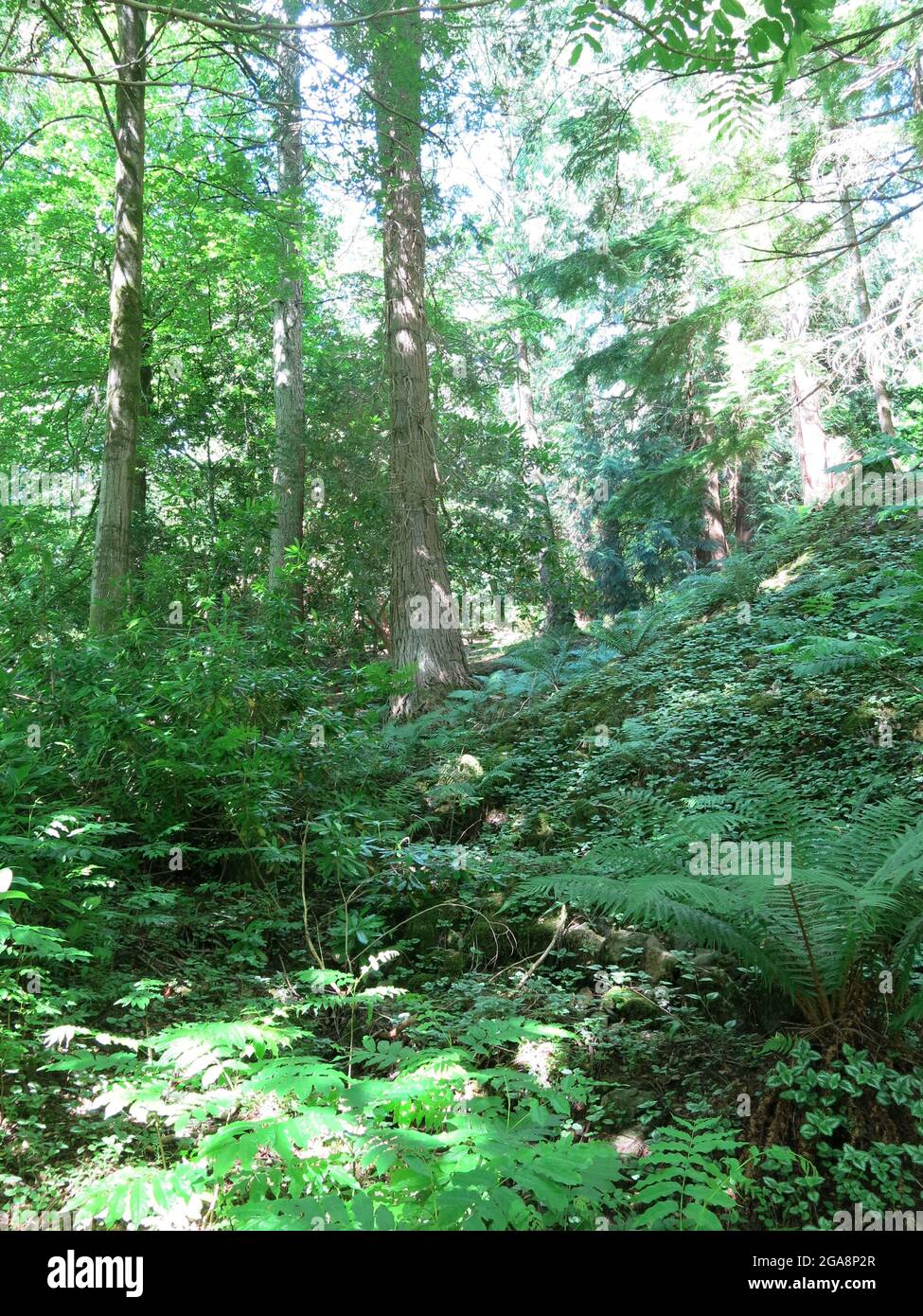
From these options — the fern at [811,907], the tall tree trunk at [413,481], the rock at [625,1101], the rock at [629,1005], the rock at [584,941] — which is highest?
the tall tree trunk at [413,481]

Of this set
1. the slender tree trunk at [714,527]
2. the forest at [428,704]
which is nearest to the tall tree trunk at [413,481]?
the forest at [428,704]

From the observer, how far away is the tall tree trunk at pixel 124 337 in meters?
7.17

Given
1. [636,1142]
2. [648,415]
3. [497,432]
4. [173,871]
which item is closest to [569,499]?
[648,415]

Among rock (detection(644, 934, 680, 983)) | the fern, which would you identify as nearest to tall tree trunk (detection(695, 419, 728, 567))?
rock (detection(644, 934, 680, 983))

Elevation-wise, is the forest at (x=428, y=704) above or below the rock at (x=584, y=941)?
above

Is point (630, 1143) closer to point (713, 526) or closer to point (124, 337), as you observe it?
point (124, 337)

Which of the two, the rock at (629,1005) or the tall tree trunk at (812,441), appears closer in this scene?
the rock at (629,1005)

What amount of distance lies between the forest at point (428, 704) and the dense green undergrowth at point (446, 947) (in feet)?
0.08

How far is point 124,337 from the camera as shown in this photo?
755cm

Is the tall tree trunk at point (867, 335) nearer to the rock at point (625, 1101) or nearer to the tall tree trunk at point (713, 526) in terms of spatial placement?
the tall tree trunk at point (713, 526)

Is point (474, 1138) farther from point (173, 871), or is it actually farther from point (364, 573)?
Result: point (364, 573)

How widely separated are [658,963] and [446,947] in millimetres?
1135

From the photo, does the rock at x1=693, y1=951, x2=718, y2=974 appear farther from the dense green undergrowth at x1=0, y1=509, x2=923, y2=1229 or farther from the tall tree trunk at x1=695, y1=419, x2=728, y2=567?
the tall tree trunk at x1=695, y1=419, x2=728, y2=567

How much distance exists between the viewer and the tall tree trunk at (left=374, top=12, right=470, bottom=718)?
8664mm
